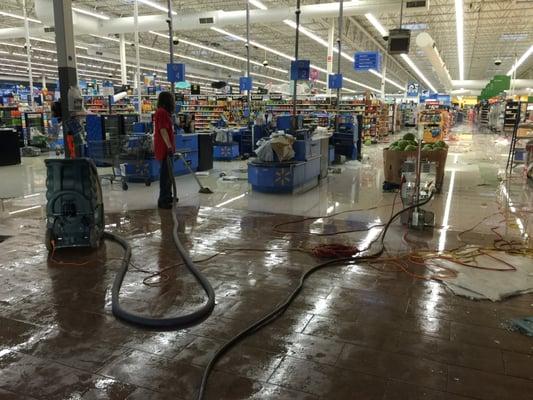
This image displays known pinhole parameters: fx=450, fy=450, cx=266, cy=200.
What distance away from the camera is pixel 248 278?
12.5ft

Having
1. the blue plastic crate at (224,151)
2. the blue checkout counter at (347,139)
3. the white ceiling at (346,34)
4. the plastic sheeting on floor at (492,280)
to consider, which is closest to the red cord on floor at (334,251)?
the plastic sheeting on floor at (492,280)

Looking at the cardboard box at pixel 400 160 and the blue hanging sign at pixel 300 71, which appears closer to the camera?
the cardboard box at pixel 400 160

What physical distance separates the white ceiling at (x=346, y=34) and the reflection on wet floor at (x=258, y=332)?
38.8 feet

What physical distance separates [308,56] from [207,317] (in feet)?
100

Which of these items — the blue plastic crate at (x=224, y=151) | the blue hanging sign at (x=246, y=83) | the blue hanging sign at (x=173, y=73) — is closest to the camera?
the blue hanging sign at (x=173, y=73)

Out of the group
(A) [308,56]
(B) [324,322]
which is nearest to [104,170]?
(B) [324,322]

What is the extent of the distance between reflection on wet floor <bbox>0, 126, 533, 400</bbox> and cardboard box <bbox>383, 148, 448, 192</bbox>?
2589 millimetres

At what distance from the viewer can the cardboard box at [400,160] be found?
7.82 metres

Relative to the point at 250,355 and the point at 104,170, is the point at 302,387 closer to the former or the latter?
the point at 250,355

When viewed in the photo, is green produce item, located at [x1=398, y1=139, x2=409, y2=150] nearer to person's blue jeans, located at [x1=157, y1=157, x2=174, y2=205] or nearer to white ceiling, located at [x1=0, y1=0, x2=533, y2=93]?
person's blue jeans, located at [x1=157, y1=157, x2=174, y2=205]

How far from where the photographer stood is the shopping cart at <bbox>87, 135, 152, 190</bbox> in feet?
27.7

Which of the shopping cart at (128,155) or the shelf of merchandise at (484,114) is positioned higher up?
the shelf of merchandise at (484,114)

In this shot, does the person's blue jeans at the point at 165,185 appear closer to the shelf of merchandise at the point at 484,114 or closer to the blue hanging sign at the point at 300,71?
the blue hanging sign at the point at 300,71

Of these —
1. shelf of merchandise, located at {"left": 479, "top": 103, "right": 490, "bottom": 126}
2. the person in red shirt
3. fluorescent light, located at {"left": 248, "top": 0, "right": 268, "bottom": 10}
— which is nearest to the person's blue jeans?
the person in red shirt
